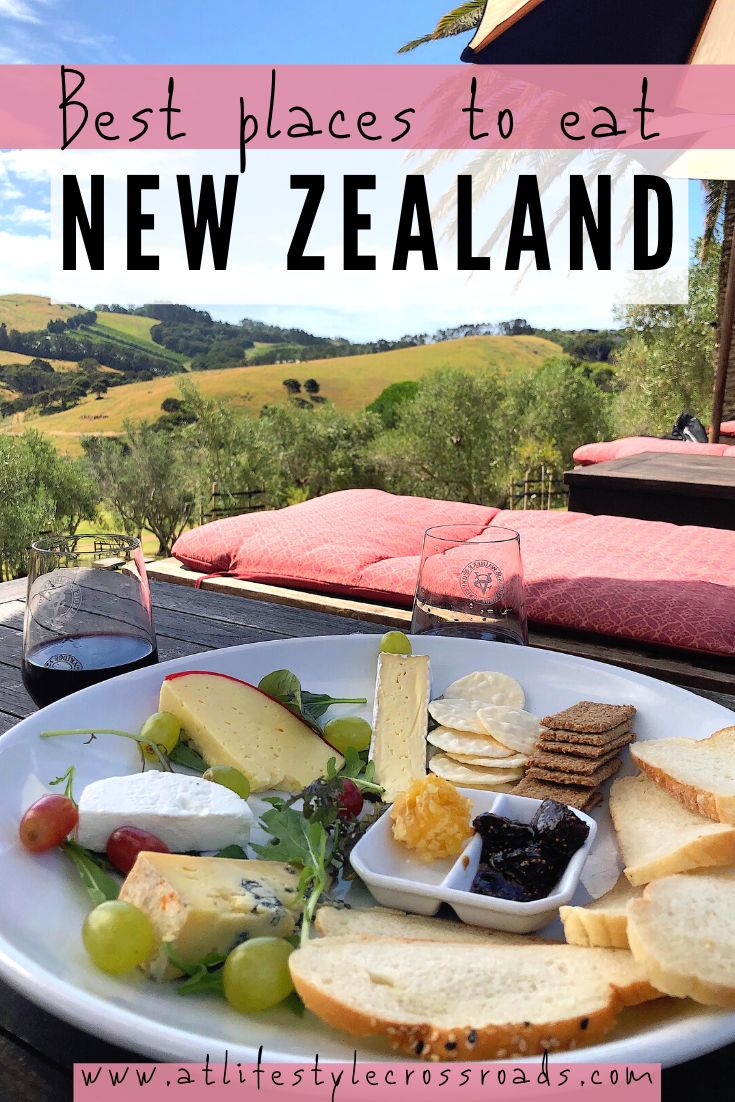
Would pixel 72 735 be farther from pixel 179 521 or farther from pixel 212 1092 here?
pixel 179 521

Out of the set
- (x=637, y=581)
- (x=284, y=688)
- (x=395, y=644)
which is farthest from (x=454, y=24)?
(x=284, y=688)

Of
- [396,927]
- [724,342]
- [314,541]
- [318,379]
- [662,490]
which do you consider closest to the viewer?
[396,927]

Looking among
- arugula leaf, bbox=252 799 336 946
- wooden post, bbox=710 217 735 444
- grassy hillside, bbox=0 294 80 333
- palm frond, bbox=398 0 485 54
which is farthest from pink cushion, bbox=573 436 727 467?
grassy hillside, bbox=0 294 80 333

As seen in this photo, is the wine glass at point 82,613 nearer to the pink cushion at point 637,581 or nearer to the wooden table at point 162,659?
the wooden table at point 162,659

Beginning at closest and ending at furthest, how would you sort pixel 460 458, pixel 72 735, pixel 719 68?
pixel 72 735 → pixel 719 68 → pixel 460 458

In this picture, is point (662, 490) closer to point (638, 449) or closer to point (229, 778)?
point (638, 449)

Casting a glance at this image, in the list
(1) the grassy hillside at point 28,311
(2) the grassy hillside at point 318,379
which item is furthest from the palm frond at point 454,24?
(1) the grassy hillside at point 28,311

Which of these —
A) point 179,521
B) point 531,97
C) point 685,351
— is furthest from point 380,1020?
point 685,351

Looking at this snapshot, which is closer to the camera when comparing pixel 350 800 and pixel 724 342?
pixel 350 800
